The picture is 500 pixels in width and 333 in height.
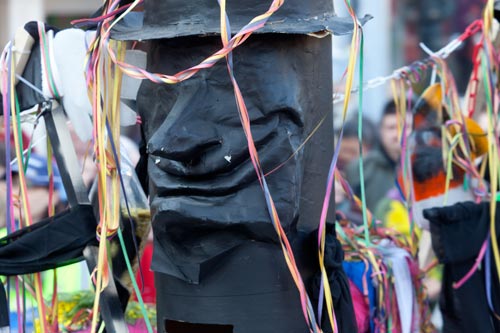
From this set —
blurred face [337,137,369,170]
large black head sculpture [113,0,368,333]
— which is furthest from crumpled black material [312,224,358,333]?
blurred face [337,137,369,170]

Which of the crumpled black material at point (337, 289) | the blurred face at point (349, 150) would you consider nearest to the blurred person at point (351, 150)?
the blurred face at point (349, 150)

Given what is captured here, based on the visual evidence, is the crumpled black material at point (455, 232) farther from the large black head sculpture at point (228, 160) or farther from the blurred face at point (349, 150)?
the blurred face at point (349, 150)

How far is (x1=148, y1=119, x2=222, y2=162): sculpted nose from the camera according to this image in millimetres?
2340

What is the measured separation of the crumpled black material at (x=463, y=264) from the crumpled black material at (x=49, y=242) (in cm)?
109

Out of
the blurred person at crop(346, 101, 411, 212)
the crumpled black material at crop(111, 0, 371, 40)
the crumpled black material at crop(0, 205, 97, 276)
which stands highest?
the crumpled black material at crop(111, 0, 371, 40)

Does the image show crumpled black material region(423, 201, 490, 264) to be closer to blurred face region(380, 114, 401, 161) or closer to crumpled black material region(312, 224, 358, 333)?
Answer: crumpled black material region(312, 224, 358, 333)

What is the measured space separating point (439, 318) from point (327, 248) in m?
0.99

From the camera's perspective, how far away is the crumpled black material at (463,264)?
3.12 meters

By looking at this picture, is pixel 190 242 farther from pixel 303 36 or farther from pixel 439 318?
pixel 439 318

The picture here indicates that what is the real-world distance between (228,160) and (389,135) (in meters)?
3.55

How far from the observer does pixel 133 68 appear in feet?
7.98

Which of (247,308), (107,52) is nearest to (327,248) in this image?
(247,308)

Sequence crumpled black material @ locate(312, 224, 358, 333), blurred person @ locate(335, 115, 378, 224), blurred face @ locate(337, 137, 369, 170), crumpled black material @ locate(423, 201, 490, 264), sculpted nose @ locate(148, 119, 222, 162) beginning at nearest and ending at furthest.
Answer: sculpted nose @ locate(148, 119, 222, 162)
crumpled black material @ locate(312, 224, 358, 333)
crumpled black material @ locate(423, 201, 490, 264)
blurred person @ locate(335, 115, 378, 224)
blurred face @ locate(337, 137, 369, 170)

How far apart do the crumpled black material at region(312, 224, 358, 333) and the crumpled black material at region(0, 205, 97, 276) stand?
0.69m
